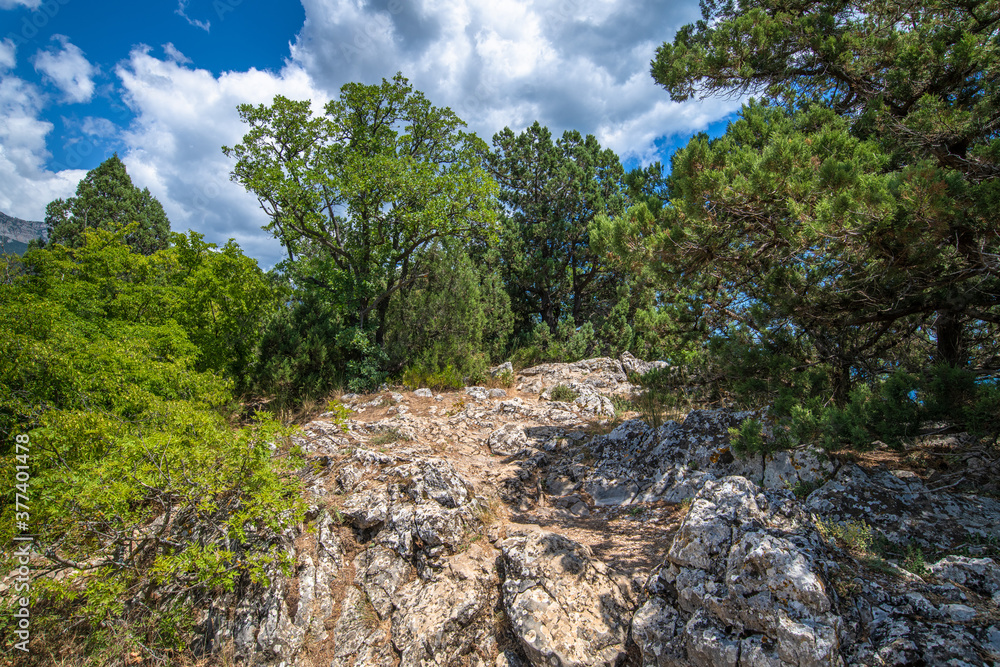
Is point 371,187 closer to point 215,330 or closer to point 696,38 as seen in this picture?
point 215,330

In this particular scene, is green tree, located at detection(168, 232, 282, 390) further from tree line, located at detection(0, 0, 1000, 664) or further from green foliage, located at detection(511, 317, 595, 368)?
green foliage, located at detection(511, 317, 595, 368)

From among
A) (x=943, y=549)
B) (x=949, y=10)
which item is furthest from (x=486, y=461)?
(x=949, y=10)

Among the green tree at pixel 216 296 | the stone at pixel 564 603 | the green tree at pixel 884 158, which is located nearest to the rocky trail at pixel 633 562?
the stone at pixel 564 603

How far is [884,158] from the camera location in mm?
4406

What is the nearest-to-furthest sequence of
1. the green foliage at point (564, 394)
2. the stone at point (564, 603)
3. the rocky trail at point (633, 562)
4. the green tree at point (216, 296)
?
the rocky trail at point (633, 562), the stone at point (564, 603), the green tree at point (216, 296), the green foliage at point (564, 394)

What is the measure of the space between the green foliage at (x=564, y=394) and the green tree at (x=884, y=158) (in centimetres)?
590

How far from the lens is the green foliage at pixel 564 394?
11.0 metres

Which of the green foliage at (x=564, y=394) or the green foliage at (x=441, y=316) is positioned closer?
the green foliage at (x=564, y=394)

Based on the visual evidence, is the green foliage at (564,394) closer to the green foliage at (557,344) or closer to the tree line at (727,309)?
the tree line at (727,309)

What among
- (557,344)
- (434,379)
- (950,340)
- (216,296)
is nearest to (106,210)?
(216,296)

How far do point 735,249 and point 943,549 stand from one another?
402 centimetres

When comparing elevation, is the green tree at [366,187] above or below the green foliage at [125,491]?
above

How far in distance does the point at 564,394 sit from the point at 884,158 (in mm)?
7960

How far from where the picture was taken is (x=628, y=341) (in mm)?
15781
